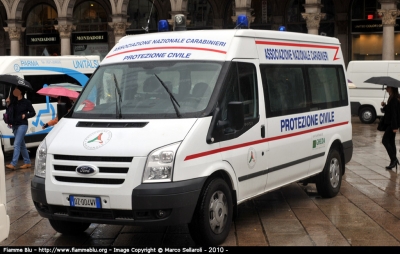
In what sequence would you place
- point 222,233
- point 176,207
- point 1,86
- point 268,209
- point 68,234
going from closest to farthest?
point 176,207 < point 222,233 < point 68,234 < point 268,209 < point 1,86

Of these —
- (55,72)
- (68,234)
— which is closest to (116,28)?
(55,72)

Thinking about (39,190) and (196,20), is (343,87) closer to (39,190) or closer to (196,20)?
(39,190)

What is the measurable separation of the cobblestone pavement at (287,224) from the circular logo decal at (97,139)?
122 centimetres

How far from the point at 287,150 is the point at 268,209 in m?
1.00

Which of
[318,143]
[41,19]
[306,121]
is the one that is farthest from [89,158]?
[41,19]

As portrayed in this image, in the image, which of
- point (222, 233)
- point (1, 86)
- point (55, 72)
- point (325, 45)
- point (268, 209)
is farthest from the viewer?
point (55, 72)

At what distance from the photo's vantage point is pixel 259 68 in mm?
7840

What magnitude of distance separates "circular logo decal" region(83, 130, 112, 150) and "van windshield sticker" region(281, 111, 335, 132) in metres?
2.49

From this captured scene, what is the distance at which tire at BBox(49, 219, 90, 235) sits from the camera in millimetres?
7324

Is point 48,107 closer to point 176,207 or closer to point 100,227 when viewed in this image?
point 100,227

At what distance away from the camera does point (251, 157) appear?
7.52m

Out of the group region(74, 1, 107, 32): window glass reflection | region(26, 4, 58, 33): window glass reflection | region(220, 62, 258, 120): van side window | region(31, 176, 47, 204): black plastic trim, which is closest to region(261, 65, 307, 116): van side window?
region(220, 62, 258, 120): van side window

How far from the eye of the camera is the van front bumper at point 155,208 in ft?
20.6

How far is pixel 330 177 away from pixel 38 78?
8.88m
